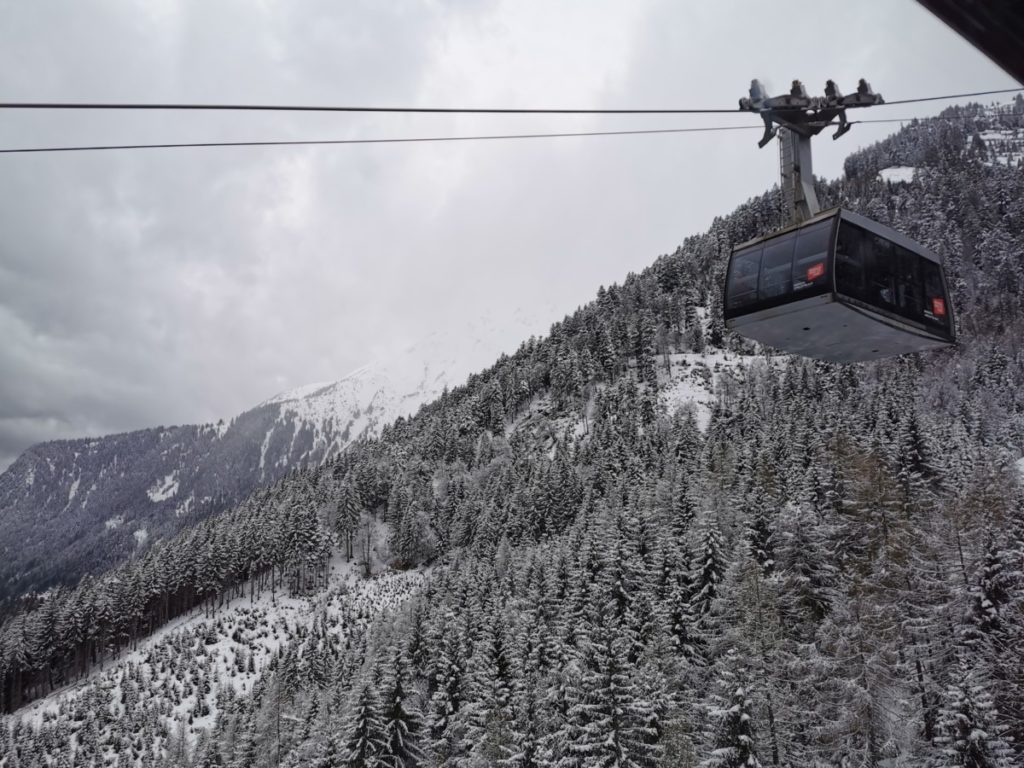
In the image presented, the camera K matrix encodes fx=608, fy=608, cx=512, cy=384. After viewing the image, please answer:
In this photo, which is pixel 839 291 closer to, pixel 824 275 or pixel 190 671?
pixel 824 275

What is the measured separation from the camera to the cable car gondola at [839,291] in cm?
1250

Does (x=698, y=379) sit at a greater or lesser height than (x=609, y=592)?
greater

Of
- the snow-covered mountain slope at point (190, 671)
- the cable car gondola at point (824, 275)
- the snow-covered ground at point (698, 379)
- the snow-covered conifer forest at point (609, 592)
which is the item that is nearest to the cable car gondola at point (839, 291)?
the cable car gondola at point (824, 275)

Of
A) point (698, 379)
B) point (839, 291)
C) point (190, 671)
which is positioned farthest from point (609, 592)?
point (698, 379)

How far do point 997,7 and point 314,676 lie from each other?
2935 inches

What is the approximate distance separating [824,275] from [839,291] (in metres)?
0.45

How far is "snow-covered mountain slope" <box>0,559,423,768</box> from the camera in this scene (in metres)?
61.5

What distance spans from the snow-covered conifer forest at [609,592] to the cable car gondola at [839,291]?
43.9 ft

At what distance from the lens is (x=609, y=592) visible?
128 ft

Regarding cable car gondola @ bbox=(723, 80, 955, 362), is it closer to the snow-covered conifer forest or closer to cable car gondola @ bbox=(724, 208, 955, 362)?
cable car gondola @ bbox=(724, 208, 955, 362)

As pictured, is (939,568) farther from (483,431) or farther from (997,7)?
(483,431)

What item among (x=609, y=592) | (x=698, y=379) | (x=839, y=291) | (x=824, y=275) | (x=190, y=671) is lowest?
(x=190, y=671)

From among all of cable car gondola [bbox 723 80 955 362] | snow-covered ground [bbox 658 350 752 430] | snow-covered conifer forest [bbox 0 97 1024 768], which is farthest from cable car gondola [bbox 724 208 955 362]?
snow-covered ground [bbox 658 350 752 430]

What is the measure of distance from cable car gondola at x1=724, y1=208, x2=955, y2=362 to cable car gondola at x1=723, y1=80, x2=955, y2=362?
22mm
